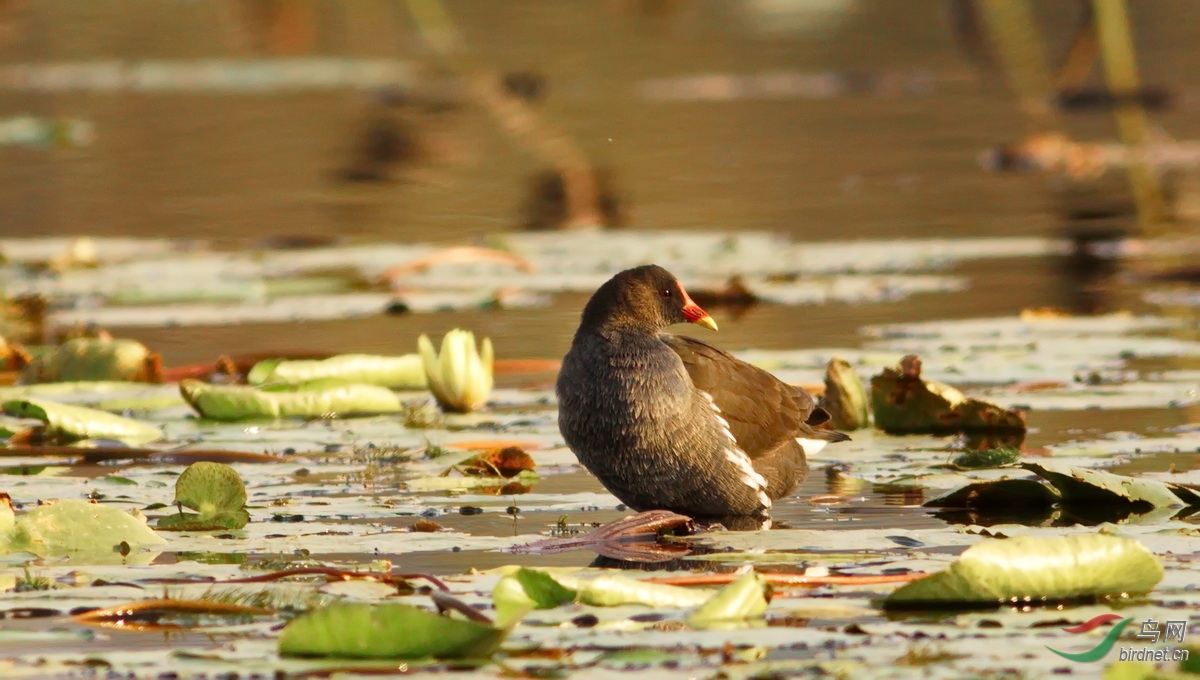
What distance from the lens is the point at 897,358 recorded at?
7.56 m

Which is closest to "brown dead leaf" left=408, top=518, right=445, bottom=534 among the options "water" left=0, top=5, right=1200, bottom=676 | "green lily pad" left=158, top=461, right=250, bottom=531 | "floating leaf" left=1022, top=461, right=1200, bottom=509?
"water" left=0, top=5, right=1200, bottom=676

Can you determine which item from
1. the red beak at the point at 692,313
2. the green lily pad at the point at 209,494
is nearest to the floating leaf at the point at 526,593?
the green lily pad at the point at 209,494

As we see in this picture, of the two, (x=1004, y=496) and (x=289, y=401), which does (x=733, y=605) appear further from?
(x=289, y=401)

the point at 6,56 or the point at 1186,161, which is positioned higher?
the point at 6,56

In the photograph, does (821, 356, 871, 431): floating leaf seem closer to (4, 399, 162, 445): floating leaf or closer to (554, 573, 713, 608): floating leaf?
(4, 399, 162, 445): floating leaf

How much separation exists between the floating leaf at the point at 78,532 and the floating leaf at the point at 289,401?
6.53ft

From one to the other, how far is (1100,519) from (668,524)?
3.83ft

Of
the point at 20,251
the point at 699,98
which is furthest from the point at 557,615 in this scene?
the point at 699,98

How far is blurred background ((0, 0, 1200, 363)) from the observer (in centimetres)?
988

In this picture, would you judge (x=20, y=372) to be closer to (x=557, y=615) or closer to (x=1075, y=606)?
(x=557, y=615)

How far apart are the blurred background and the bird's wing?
127cm

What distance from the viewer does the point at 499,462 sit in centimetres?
593

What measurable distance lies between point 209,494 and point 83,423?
57.4 inches

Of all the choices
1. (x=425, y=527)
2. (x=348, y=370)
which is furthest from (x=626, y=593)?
(x=348, y=370)
